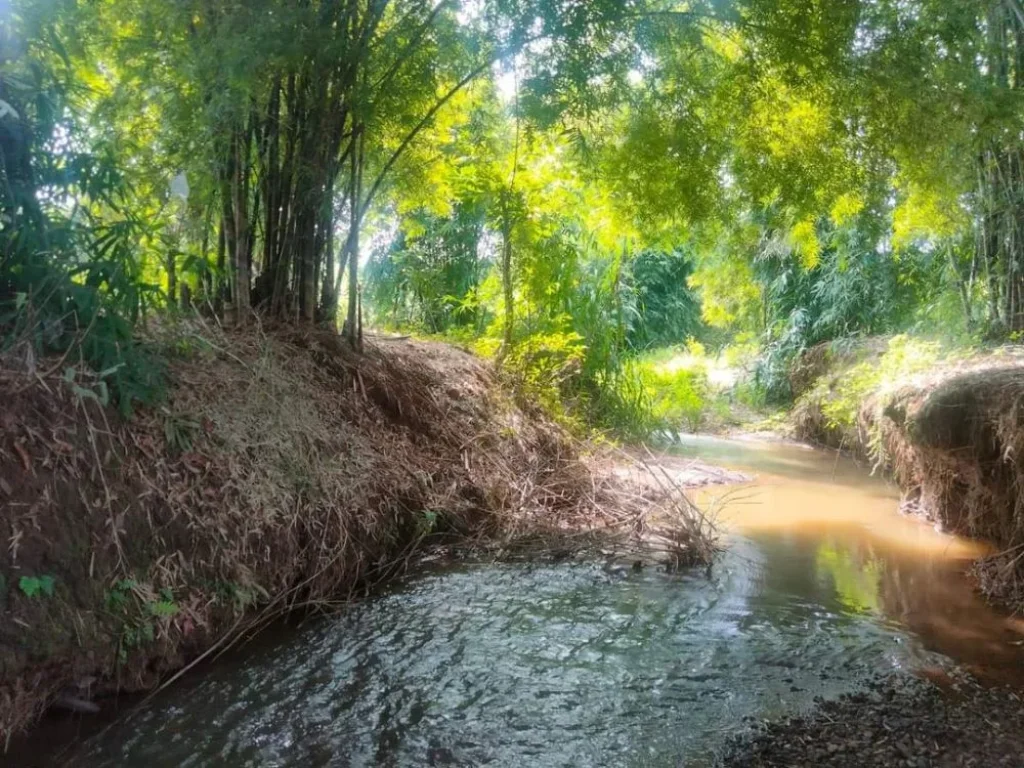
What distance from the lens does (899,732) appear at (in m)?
2.73

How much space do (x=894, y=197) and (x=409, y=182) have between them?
3.81 m

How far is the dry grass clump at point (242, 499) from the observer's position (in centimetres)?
259

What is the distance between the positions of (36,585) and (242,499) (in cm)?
97

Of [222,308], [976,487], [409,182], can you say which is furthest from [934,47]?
[222,308]

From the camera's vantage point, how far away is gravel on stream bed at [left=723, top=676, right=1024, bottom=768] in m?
2.56

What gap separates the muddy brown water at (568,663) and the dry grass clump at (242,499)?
24 cm

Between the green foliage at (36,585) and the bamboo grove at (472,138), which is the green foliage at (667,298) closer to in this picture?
the bamboo grove at (472,138)

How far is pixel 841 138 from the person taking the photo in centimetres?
504

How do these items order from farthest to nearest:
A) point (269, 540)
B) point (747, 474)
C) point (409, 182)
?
point (747, 474), point (409, 182), point (269, 540)

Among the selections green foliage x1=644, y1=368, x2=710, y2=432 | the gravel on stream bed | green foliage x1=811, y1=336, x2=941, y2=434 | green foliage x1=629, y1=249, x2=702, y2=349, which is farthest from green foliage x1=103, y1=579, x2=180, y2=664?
green foliage x1=629, y1=249, x2=702, y2=349

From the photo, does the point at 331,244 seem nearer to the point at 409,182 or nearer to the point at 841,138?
the point at 409,182

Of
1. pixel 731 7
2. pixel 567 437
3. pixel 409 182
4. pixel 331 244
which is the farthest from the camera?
pixel 567 437

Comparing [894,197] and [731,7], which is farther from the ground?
[731,7]

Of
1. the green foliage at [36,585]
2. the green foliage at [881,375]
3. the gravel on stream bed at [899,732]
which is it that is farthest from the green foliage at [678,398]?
the green foliage at [36,585]
